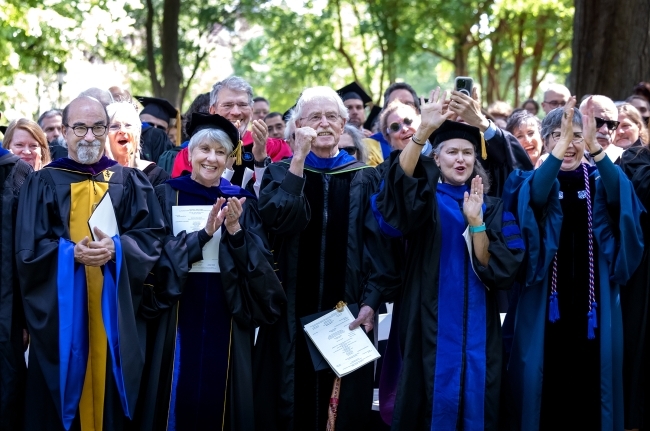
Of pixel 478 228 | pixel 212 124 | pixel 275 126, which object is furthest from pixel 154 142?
pixel 478 228

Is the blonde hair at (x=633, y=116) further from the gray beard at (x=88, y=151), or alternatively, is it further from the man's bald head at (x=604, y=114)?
the gray beard at (x=88, y=151)

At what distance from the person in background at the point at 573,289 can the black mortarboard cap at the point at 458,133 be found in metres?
0.42

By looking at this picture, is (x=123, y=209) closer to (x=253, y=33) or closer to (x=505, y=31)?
(x=505, y=31)

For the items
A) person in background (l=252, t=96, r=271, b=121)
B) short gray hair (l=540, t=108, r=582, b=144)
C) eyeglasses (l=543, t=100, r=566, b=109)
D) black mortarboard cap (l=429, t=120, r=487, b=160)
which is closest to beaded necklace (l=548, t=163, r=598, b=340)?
short gray hair (l=540, t=108, r=582, b=144)

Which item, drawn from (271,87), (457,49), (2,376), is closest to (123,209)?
(2,376)

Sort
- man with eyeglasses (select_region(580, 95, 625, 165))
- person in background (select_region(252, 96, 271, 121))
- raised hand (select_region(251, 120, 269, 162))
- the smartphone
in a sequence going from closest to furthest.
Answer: the smartphone, raised hand (select_region(251, 120, 269, 162)), man with eyeglasses (select_region(580, 95, 625, 165)), person in background (select_region(252, 96, 271, 121))

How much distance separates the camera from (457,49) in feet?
72.6

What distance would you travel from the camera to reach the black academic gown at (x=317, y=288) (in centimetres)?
554

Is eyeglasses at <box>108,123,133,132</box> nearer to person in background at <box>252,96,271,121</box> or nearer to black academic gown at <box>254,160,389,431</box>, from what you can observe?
black academic gown at <box>254,160,389,431</box>

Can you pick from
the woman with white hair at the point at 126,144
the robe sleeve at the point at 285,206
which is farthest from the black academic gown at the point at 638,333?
the woman with white hair at the point at 126,144

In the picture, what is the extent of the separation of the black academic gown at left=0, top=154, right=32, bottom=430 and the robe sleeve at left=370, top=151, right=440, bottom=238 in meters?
2.25

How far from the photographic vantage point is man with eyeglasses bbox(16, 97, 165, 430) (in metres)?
5.02

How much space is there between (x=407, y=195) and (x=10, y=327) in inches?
99.0

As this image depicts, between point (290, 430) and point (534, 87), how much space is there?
19941mm
